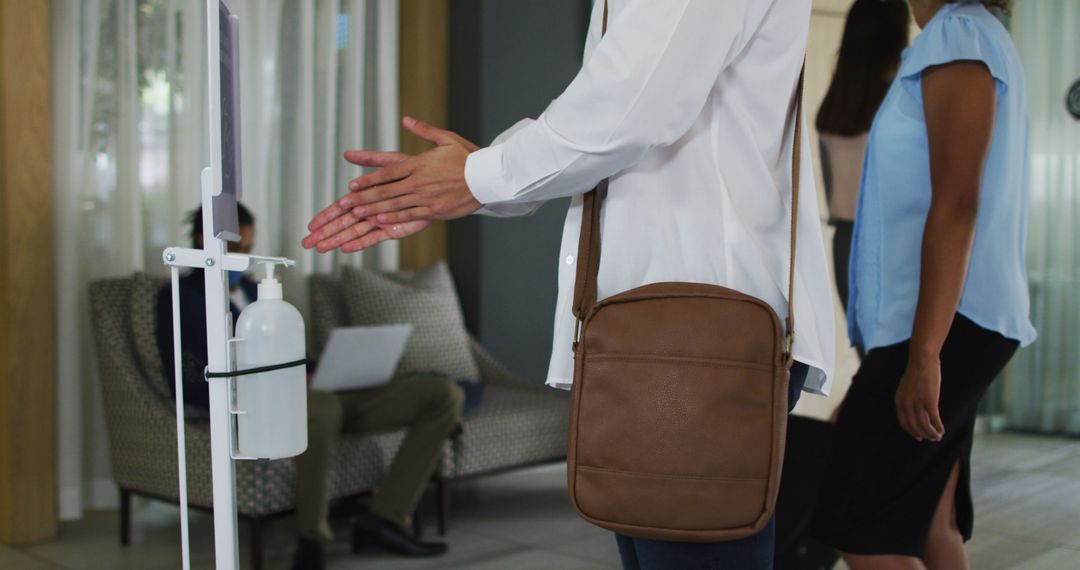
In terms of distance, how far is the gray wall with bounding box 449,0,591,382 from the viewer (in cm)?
405

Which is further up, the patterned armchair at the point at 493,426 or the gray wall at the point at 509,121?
the gray wall at the point at 509,121

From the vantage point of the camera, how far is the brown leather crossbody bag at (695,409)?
920mm

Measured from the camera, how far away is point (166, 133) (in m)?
3.50

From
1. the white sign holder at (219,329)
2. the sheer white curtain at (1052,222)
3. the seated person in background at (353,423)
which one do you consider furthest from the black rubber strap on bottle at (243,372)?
the sheer white curtain at (1052,222)

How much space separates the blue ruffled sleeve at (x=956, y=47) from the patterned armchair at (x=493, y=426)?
197 centimetres

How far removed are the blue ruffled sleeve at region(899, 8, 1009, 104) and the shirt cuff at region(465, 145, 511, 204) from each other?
0.79 m

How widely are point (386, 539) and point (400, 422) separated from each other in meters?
0.34

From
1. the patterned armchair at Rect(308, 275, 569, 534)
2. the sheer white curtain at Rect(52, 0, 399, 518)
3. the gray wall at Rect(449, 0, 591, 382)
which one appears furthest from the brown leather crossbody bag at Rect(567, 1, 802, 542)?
the gray wall at Rect(449, 0, 591, 382)

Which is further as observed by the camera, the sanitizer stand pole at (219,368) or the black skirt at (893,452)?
the black skirt at (893,452)

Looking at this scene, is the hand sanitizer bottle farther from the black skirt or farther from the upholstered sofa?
the upholstered sofa

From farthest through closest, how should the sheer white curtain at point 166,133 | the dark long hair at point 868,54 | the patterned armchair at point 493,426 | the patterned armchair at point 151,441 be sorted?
1. the sheer white curtain at point 166,133
2. the patterned armchair at point 493,426
3. the dark long hair at point 868,54
4. the patterned armchair at point 151,441

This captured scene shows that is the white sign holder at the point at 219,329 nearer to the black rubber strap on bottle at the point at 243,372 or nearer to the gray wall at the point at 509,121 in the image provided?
the black rubber strap on bottle at the point at 243,372

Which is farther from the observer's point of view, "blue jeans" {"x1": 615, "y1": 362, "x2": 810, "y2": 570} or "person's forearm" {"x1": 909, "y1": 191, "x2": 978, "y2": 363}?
"person's forearm" {"x1": 909, "y1": 191, "x2": 978, "y2": 363}

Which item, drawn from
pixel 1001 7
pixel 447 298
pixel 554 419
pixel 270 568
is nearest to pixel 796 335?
pixel 1001 7
